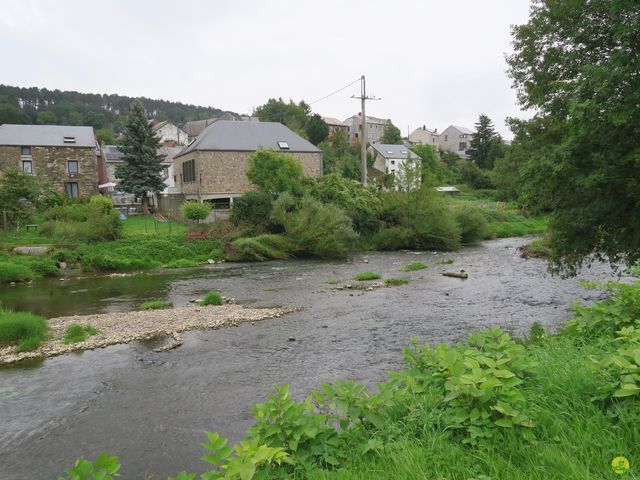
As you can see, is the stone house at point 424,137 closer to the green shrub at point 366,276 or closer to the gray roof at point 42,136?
the gray roof at point 42,136

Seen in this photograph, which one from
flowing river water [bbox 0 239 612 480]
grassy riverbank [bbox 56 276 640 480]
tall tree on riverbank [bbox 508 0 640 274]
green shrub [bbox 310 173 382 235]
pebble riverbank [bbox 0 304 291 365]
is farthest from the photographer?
green shrub [bbox 310 173 382 235]

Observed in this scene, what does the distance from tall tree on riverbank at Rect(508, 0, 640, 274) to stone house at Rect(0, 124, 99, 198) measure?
40.1 metres

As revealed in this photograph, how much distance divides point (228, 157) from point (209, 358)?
33168mm

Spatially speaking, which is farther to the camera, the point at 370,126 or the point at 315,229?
the point at 370,126

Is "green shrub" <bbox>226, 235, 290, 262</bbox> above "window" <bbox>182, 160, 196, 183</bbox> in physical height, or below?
below

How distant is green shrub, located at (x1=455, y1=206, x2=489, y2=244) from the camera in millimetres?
34156

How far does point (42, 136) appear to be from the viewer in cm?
4178

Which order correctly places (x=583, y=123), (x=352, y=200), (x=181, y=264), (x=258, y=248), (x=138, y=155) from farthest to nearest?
1. (x=138, y=155)
2. (x=352, y=200)
3. (x=258, y=248)
4. (x=181, y=264)
5. (x=583, y=123)

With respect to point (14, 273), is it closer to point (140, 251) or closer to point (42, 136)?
point (140, 251)

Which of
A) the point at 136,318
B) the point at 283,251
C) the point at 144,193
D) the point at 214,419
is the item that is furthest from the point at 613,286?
the point at 144,193

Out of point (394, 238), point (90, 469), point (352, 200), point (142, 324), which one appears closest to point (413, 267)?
point (394, 238)

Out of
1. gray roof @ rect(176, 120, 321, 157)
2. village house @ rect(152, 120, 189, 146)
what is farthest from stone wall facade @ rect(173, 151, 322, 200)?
village house @ rect(152, 120, 189, 146)

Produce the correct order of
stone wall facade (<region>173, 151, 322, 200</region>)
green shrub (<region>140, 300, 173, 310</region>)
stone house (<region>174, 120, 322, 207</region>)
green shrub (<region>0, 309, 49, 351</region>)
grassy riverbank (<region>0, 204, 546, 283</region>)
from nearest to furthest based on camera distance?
green shrub (<region>0, 309, 49, 351</region>)
green shrub (<region>140, 300, 173, 310</region>)
grassy riverbank (<region>0, 204, 546, 283</region>)
stone wall facade (<region>173, 151, 322, 200</region>)
stone house (<region>174, 120, 322, 207</region>)

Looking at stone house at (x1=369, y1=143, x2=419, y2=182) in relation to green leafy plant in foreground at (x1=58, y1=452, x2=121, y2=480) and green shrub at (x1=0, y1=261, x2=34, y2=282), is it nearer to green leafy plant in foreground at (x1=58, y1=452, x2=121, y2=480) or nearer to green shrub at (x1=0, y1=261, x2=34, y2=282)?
green shrub at (x1=0, y1=261, x2=34, y2=282)
